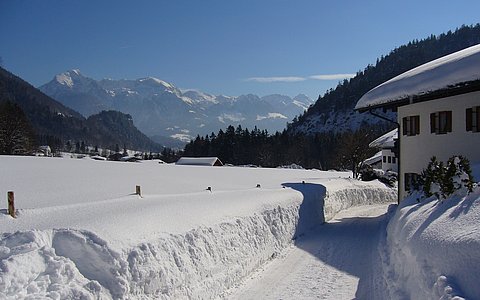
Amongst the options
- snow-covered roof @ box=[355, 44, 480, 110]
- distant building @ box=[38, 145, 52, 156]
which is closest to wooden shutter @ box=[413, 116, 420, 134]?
snow-covered roof @ box=[355, 44, 480, 110]

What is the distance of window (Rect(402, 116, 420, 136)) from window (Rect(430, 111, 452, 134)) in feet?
3.91

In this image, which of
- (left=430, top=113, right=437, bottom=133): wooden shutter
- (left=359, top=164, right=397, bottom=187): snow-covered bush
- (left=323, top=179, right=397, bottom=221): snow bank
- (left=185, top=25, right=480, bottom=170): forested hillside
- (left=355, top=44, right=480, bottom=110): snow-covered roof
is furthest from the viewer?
(left=185, top=25, right=480, bottom=170): forested hillside

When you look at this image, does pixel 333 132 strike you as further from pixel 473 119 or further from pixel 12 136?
pixel 473 119

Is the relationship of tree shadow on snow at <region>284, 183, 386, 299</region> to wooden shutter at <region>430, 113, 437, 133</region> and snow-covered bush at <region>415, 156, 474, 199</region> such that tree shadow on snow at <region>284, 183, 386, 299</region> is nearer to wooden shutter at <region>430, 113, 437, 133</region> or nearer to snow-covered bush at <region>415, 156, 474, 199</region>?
snow-covered bush at <region>415, 156, 474, 199</region>

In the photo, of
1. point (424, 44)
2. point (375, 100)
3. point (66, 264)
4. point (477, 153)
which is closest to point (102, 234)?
point (66, 264)

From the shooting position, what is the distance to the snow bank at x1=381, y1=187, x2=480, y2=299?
16.6 ft

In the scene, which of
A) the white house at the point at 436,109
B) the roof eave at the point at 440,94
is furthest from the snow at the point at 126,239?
the roof eave at the point at 440,94

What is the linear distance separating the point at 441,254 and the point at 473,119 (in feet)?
36.9

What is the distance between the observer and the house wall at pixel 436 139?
1501 centimetres

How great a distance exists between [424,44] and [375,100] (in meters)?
202

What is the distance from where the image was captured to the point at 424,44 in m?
195

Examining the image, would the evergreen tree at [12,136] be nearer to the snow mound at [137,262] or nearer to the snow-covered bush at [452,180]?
the snow mound at [137,262]

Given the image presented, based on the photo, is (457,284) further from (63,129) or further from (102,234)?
(63,129)

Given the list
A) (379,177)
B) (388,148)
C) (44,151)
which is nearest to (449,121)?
(379,177)
